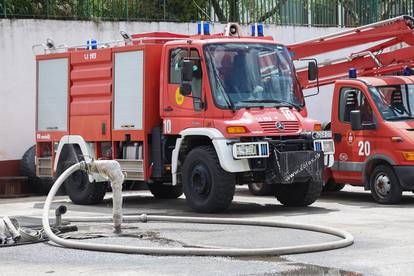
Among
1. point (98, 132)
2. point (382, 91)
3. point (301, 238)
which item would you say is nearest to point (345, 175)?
point (382, 91)

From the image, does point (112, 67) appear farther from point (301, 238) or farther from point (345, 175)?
point (301, 238)

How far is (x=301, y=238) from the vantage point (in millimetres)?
11375

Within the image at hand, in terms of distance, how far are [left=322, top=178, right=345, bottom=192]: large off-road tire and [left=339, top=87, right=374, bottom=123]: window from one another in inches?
62.3

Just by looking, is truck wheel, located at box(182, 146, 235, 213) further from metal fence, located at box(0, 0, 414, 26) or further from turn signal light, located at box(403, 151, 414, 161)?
metal fence, located at box(0, 0, 414, 26)

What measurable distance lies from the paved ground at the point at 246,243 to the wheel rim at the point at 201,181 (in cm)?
47

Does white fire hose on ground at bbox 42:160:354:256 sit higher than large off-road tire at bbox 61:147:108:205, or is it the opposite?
large off-road tire at bbox 61:147:108:205

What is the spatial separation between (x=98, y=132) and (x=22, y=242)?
5462 mm

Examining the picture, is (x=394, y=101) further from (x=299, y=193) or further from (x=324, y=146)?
(x=299, y=193)

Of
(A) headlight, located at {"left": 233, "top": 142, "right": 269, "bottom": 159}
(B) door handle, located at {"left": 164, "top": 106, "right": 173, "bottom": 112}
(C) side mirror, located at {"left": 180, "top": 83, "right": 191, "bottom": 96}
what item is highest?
(C) side mirror, located at {"left": 180, "top": 83, "right": 191, "bottom": 96}

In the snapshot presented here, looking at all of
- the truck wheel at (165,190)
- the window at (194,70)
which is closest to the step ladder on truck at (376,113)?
→ the window at (194,70)

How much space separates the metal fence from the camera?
70.1ft

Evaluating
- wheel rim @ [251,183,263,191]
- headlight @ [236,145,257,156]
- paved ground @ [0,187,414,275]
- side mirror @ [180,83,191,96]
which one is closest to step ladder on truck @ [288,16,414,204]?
paved ground @ [0,187,414,275]

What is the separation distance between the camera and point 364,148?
16250mm

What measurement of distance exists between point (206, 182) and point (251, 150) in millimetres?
933
